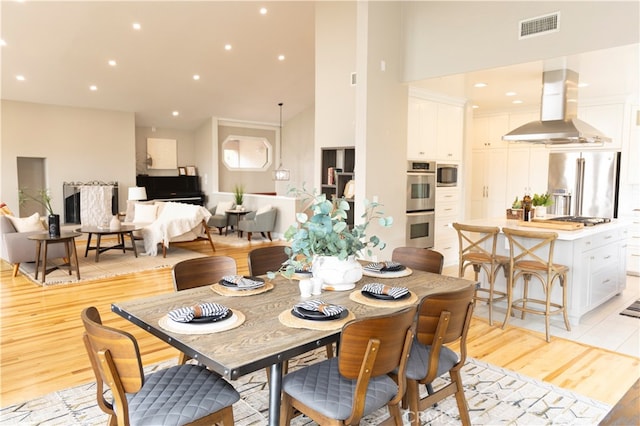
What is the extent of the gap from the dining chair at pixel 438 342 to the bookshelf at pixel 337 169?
14.7ft

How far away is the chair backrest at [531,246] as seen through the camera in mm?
3787

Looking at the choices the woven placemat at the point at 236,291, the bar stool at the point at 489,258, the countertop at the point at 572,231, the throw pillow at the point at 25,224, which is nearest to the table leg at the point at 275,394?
the woven placemat at the point at 236,291

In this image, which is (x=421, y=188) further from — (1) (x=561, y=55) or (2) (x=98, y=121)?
(2) (x=98, y=121)

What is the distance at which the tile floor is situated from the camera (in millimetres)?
3703

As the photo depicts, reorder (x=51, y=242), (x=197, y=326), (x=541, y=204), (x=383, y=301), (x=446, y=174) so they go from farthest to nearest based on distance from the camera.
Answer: (x=446, y=174)
(x=51, y=242)
(x=541, y=204)
(x=383, y=301)
(x=197, y=326)

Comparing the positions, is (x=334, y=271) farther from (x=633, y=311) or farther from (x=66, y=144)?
(x=66, y=144)

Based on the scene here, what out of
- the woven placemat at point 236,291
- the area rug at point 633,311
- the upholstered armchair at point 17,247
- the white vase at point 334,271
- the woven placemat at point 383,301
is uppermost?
the white vase at point 334,271

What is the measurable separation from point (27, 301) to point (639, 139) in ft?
25.8

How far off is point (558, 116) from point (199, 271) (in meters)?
4.19

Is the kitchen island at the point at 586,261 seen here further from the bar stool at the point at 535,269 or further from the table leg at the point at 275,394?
the table leg at the point at 275,394

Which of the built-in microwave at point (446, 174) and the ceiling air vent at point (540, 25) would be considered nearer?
the ceiling air vent at point (540, 25)

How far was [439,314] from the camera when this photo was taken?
6.71ft

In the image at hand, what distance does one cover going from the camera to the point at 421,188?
5719 millimetres

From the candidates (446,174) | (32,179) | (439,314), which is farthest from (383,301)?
(32,179)
